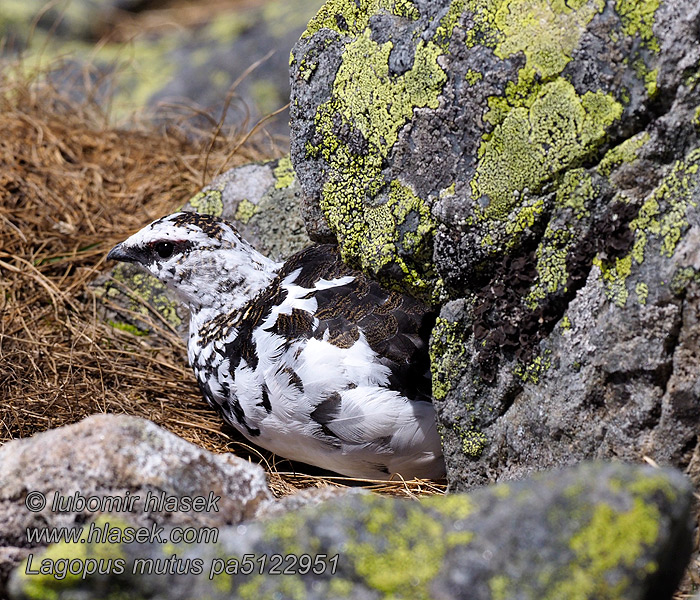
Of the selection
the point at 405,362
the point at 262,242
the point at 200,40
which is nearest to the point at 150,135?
the point at 262,242

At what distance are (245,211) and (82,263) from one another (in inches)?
39.2

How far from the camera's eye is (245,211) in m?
3.64

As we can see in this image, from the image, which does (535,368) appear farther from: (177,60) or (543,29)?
(177,60)

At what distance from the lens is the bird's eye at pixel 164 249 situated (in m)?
3.01

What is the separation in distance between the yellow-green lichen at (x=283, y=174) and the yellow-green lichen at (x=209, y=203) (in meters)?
0.30

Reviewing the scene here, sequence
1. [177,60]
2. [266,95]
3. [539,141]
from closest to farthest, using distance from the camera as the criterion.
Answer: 1. [539,141]
2. [266,95]
3. [177,60]

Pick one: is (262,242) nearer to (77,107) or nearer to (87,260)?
(87,260)

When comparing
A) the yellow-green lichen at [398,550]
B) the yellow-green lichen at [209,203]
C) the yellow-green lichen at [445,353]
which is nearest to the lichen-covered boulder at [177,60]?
the yellow-green lichen at [209,203]

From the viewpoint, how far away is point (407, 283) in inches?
89.2

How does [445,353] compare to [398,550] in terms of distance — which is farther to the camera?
[445,353]

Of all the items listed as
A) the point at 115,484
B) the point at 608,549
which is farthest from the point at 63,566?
the point at 608,549

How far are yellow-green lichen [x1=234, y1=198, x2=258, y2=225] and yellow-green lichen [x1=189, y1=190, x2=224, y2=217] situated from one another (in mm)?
98

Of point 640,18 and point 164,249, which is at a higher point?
point 640,18

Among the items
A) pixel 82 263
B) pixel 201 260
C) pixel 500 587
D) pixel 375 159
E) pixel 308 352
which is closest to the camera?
pixel 500 587
